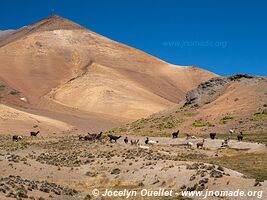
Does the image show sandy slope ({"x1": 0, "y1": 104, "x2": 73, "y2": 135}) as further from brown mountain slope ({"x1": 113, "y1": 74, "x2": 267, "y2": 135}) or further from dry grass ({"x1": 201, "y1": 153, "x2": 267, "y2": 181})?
dry grass ({"x1": 201, "y1": 153, "x2": 267, "y2": 181})

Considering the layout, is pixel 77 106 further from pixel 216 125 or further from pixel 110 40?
pixel 110 40

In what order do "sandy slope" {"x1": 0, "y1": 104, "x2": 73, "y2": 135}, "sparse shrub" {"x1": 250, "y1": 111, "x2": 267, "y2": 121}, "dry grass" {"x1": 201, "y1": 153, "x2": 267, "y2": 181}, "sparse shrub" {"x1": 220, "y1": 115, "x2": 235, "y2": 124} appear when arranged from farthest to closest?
"sandy slope" {"x1": 0, "y1": 104, "x2": 73, "y2": 135} → "sparse shrub" {"x1": 220, "y1": 115, "x2": 235, "y2": 124} → "sparse shrub" {"x1": 250, "y1": 111, "x2": 267, "y2": 121} → "dry grass" {"x1": 201, "y1": 153, "x2": 267, "y2": 181}

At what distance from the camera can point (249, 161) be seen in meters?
38.7

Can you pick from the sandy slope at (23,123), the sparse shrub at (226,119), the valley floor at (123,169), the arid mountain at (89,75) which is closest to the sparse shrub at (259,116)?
the sparse shrub at (226,119)

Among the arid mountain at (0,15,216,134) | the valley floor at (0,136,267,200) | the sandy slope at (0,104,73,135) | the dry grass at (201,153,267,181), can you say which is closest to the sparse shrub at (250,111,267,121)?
the valley floor at (0,136,267,200)

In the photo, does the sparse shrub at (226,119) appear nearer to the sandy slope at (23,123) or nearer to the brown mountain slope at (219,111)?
the brown mountain slope at (219,111)

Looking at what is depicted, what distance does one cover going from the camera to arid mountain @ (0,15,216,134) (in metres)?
122

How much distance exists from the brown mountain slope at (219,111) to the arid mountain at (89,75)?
2780cm

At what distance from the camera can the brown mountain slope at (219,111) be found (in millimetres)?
66875

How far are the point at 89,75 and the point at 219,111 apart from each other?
247 feet

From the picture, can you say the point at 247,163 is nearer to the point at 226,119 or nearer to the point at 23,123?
the point at 226,119

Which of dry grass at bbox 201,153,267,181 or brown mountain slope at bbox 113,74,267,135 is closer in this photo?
dry grass at bbox 201,153,267,181

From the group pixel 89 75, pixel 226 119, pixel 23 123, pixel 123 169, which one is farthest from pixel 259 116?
pixel 89 75

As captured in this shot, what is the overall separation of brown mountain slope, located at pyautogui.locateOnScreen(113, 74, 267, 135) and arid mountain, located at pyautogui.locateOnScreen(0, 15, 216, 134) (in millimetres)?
27800
